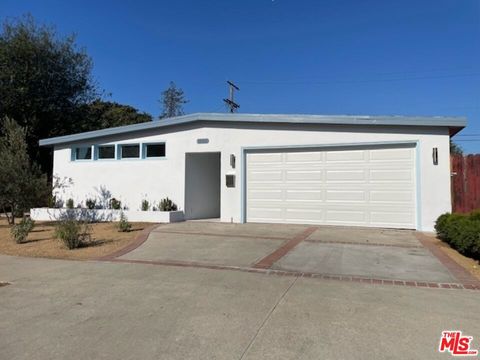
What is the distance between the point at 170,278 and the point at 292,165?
7.97 m

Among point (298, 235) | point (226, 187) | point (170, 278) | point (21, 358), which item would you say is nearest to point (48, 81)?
point (226, 187)

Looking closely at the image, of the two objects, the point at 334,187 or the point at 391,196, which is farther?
the point at 334,187

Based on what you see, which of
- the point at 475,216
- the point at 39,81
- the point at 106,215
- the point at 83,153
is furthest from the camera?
the point at 39,81

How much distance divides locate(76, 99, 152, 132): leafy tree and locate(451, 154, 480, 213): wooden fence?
22931mm

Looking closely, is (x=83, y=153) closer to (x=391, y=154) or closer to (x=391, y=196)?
(x=391, y=154)

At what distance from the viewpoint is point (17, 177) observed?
13.5 metres

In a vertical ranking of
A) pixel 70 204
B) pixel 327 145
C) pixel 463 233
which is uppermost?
pixel 327 145

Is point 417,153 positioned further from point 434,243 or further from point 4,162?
point 4,162

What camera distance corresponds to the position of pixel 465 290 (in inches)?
225

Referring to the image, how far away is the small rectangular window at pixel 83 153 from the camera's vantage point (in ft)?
55.3

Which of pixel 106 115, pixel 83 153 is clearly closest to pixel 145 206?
pixel 83 153

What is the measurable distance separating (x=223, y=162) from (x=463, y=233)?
333 inches

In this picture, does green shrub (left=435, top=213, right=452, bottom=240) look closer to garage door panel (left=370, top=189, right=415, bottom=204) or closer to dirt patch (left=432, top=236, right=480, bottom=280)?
dirt patch (left=432, top=236, right=480, bottom=280)

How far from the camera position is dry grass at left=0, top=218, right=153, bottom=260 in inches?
352
